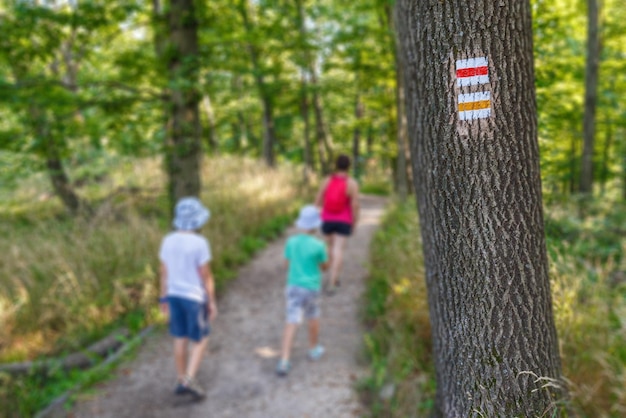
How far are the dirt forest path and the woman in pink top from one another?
0.83 m

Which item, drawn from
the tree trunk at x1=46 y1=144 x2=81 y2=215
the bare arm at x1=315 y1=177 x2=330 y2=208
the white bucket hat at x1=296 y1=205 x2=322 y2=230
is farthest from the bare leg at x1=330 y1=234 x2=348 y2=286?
the tree trunk at x1=46 y1=144 x2=81 y2=215

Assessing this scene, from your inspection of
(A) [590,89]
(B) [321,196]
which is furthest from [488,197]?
(A) [590,89]

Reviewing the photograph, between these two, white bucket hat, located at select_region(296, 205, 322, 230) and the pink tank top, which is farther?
the pink tank top

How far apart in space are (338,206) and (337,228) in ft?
1.08

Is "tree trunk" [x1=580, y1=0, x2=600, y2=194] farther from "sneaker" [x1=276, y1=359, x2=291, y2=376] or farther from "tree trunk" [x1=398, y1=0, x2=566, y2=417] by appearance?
"tree trunk" [x1=398, y1=0, x2=566, y2=417]

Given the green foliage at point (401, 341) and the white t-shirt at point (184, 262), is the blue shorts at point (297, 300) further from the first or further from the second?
the white t-shirt at point (184, 262)

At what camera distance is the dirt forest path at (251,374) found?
392 cm

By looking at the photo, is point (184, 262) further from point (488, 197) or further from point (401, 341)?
point (488, 197)

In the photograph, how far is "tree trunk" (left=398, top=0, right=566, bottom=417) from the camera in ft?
5.50

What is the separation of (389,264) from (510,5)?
4.32m

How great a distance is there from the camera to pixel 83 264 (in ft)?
18.3

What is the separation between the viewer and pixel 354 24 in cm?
1203

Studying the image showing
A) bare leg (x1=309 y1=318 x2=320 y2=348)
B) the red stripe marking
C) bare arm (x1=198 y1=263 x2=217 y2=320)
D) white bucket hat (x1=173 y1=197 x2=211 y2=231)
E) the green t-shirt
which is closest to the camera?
the red stripe marking

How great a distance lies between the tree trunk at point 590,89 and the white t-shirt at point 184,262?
31.6ft
